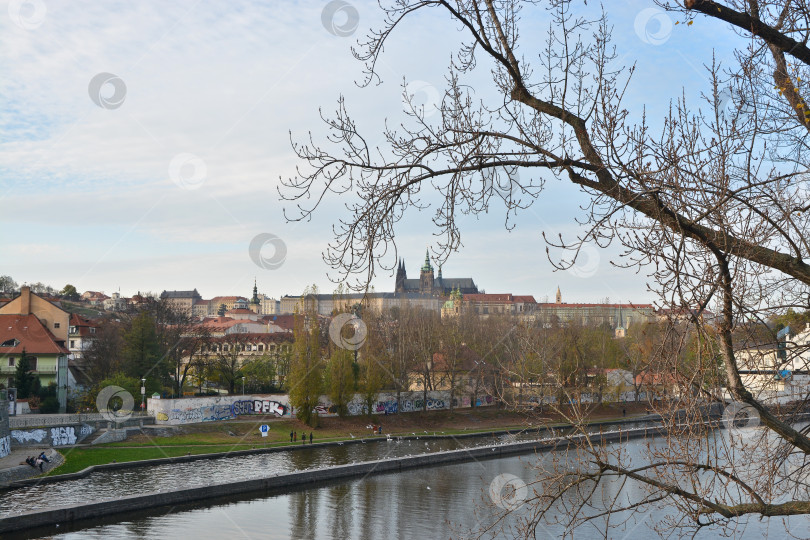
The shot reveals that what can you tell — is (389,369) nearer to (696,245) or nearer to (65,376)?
(65,376)

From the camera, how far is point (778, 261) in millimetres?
4371

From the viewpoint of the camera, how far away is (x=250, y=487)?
25125 millimetres

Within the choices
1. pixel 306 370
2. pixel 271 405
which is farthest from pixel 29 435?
pixel 271 405

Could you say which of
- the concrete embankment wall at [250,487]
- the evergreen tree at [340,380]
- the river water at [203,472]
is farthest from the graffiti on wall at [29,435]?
the evergreen tree at [340,380]

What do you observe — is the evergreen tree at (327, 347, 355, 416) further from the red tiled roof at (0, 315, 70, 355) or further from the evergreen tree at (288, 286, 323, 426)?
the red tiled roof at (0, 315, 70, 355)

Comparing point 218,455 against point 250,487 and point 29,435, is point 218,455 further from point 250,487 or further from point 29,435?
point 29,435

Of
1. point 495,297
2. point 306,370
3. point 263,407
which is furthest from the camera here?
point 495,297

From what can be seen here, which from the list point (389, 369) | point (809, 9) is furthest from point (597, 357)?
point (809, 9)

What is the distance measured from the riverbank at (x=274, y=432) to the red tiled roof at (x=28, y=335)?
13265 mm

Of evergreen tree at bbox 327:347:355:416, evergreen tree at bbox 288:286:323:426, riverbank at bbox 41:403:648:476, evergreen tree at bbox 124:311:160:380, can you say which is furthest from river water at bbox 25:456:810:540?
evergreen tree at bbox 124:311:160:380

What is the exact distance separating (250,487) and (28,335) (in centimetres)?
2852

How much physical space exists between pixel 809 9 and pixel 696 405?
103 inches

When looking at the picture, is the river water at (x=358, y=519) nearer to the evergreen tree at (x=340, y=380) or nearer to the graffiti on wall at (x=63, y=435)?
the graffiti on wall at (x=63, y=435)

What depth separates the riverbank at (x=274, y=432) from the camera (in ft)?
101
